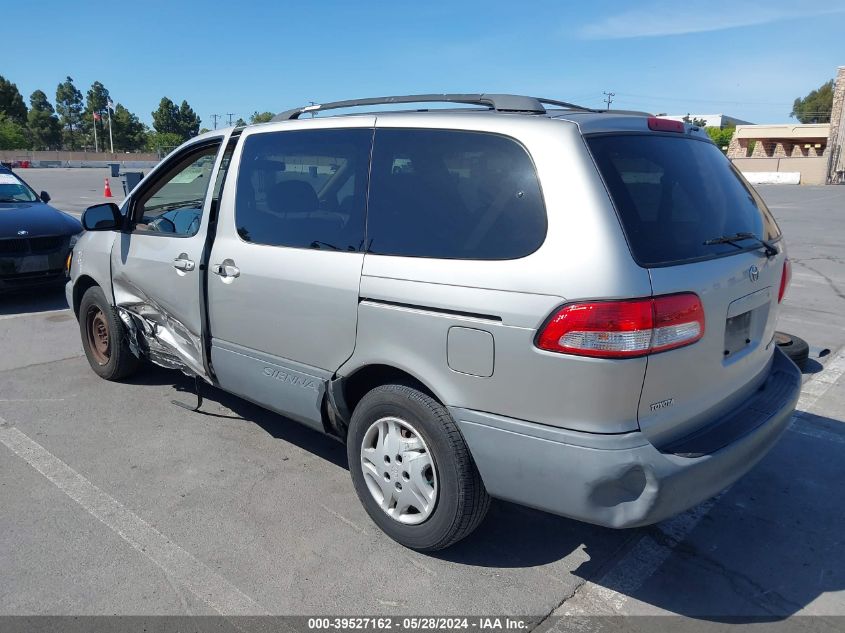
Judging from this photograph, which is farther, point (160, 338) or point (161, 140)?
point (161, 140)

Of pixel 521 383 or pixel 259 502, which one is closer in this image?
pixel 521 383

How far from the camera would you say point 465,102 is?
127 inches

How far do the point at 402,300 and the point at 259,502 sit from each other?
1502 millimetres

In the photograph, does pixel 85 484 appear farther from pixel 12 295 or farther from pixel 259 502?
pixel 12 295

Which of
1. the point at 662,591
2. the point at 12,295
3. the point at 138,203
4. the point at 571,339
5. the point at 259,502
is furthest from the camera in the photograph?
the point at 12,295

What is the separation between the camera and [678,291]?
251 centimetres

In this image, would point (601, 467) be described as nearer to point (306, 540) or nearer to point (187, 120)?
point (306, 540)

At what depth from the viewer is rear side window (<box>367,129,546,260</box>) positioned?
2.66 metres

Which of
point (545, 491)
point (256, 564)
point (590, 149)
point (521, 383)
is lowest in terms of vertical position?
point (256, 564)

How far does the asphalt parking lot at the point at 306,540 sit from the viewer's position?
2812mm

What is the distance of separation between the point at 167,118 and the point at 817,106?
109 metres

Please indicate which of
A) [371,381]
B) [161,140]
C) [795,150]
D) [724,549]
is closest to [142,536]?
[371,381]

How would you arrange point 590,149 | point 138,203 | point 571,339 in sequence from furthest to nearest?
point 138,203 → point 590,149 → point 571,339

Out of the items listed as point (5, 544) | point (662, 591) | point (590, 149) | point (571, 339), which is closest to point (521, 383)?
point (571, 339)
